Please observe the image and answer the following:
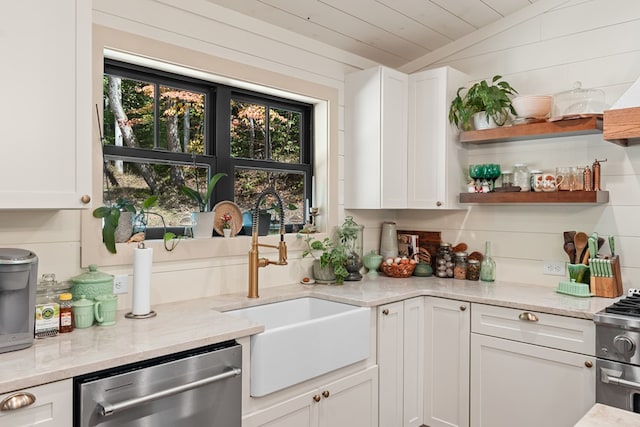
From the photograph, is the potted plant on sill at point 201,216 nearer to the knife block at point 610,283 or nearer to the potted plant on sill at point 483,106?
the potted plant on sill at point 483,106

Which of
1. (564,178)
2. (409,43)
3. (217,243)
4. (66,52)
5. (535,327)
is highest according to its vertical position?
(409,43)

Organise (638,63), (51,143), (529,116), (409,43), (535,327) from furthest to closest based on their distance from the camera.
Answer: (409,43), (529,116), (638,63), (535,327), (51,143)

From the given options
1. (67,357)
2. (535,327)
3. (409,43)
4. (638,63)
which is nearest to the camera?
(67,357)

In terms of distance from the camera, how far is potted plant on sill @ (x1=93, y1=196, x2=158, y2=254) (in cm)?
206

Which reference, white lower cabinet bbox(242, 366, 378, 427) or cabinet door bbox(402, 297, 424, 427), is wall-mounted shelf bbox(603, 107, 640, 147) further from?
white lower cabinet bbox(242, 366, 378, 427)

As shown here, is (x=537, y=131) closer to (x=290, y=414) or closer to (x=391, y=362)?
(x=391, y=362)

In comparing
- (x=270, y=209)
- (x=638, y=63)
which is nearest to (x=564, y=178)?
(x=638, y=63)

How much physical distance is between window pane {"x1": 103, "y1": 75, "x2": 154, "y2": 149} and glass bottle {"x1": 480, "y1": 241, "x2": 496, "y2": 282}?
84.3 inches

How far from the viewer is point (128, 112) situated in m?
2.40

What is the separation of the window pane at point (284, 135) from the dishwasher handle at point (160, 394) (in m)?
1.58

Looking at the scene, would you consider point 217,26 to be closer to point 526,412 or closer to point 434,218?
point 434,218

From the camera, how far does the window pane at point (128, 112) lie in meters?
2.32

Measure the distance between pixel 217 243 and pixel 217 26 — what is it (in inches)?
45.0

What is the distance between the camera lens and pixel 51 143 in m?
1.67
